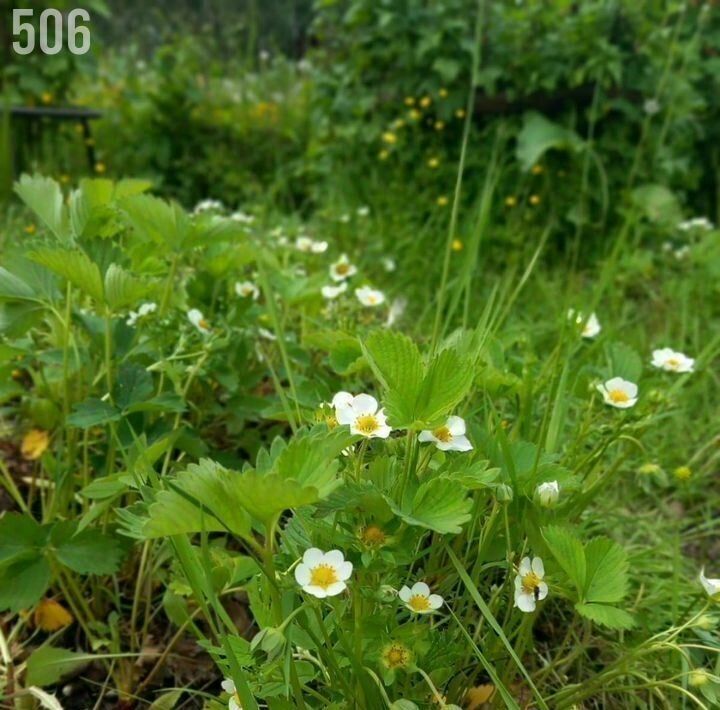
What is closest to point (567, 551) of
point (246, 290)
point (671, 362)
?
point (671, 362)

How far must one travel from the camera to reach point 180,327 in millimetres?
1275

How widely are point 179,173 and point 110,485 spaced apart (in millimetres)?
→ 3046

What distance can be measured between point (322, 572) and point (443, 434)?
0.63 feet

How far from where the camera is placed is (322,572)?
744mm

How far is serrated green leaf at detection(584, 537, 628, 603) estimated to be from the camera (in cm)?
84

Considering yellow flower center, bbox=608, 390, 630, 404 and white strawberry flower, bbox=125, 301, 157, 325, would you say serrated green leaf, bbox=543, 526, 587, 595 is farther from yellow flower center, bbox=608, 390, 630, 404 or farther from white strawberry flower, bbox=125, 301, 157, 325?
white strawberry flower, bbox=125, 301, 157, 325

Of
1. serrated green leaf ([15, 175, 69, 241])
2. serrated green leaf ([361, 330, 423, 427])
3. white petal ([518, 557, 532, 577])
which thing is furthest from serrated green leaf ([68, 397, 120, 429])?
white petal ([518, 557, 532, 577])

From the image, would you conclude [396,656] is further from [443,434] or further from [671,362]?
[671,362]

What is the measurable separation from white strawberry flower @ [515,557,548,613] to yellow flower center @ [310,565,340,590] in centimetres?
20

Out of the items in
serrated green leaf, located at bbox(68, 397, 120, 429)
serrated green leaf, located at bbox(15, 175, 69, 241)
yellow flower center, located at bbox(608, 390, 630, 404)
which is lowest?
serrated green leaf, located at bbox(68, 397, 120, 429)

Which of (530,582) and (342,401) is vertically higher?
(342,401)

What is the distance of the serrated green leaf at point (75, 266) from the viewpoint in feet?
3.23

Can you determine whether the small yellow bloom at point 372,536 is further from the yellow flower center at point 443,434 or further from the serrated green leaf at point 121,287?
the serrated green leaf at point 121,287

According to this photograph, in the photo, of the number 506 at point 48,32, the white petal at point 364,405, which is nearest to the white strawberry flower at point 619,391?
the white petal at point 364,405
